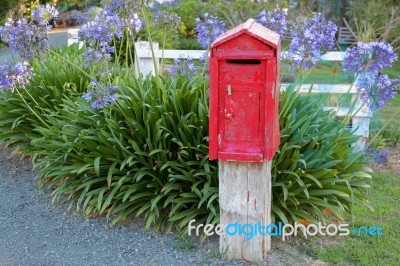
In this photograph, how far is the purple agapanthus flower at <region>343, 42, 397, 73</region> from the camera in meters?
4.90

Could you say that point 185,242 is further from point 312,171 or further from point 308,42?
point 308,42

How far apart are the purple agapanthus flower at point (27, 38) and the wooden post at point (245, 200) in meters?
2.50

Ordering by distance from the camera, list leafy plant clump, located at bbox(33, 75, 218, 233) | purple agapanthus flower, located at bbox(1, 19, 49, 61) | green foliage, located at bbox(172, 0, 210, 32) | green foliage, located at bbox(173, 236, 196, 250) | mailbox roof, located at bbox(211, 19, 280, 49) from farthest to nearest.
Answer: green foliage, located at bbox(172, 0, 210, 32)
purple agapanthus flower, located at bbox(1, 19, 49, 61)
leafy plant clump, located at bbox(33, 75, 218, 233)
green foliage, located at bbox(173, 236, 196, 250)
mailbox roof, located at bbox(211, 19, 280, 49)

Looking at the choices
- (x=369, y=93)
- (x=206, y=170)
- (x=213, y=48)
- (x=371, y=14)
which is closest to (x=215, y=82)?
(x=213, y=48)

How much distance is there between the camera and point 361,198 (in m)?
5.14

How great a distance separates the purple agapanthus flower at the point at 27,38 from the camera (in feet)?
18.5

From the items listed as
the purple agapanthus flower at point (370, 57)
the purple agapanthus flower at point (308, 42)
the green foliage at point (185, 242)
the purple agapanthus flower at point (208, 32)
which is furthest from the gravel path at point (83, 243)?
the purple agapanthus flower at point (208, 32)

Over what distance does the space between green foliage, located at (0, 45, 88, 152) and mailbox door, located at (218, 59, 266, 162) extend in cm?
301

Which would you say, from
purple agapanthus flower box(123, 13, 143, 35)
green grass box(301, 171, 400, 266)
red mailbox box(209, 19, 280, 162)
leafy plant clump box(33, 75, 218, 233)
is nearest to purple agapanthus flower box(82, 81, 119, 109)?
leafy plant clump box(33, 75, 218, 233)

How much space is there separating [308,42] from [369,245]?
5.67ft

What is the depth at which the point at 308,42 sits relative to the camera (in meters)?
4.98

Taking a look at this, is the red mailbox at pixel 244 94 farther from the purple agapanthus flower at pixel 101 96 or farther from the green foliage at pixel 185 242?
the purple agapanthus flower at pixel 101 96

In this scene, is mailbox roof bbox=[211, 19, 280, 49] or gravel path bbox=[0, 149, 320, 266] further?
gravel path bbox=[0, 149, 320, 266]

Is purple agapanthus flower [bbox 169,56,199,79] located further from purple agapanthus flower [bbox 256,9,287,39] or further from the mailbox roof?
the mailbox roof
